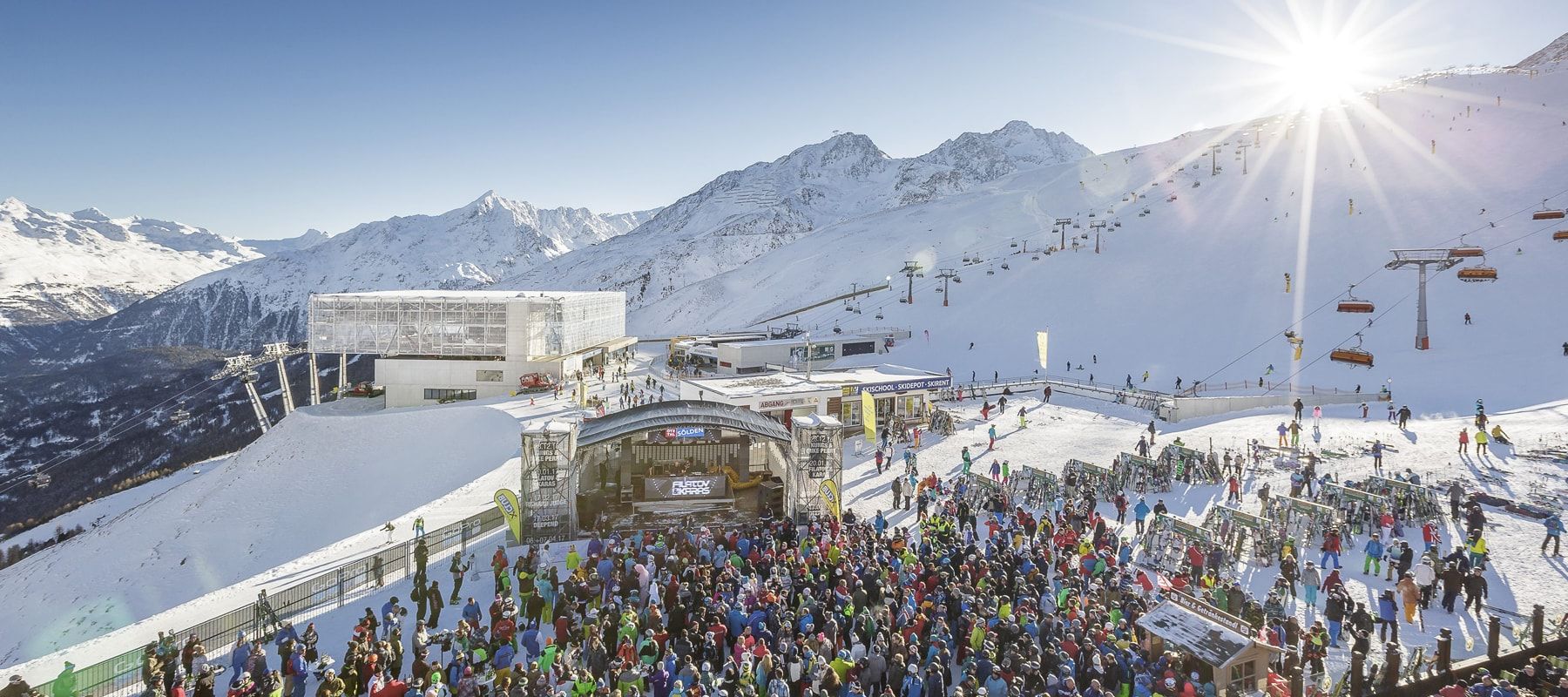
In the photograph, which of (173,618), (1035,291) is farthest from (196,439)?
(1035,291)

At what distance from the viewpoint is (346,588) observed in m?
16.0

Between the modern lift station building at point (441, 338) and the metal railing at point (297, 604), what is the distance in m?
28.9

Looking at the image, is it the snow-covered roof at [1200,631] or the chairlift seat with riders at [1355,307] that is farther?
the chairlift seat with riders at [1355,307]

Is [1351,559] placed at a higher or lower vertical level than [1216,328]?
lower

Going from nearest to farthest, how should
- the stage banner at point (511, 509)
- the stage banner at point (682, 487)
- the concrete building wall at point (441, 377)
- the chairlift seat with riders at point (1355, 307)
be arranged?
the stage banner at point (511, 509), the stage banner at point (682, 487), the concrete building wall at point (441, 377), the chairlift seat with riders at point (1355, 307)

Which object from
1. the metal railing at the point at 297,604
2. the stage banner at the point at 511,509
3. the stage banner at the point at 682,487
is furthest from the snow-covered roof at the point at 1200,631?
the metal railing at the point at 297,604

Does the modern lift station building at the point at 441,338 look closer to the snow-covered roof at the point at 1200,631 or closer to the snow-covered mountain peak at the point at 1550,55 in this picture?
the snow-covered roof at the point at 1200,631

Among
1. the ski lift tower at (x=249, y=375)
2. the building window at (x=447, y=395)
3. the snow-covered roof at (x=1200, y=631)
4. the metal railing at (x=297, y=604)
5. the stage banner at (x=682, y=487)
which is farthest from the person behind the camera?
the building window at (x=447, y=395)

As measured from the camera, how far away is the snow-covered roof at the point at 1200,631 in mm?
9562

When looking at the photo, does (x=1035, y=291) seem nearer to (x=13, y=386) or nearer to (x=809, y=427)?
(x=809, y=427)

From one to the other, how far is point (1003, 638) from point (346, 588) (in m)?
13.8

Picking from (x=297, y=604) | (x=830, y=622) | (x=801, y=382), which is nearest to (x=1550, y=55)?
(x=801, y=382)

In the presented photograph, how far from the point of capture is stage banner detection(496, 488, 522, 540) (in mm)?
17578

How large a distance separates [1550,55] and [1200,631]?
575 feet
